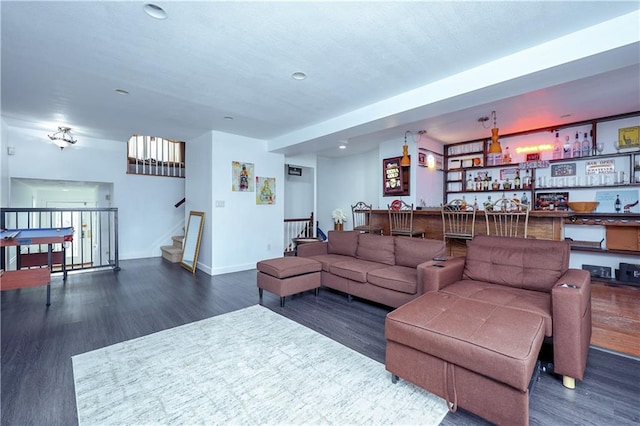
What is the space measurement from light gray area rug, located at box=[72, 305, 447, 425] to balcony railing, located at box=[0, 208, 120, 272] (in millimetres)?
3713

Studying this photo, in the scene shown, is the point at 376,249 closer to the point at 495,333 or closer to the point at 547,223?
the point at 547,223

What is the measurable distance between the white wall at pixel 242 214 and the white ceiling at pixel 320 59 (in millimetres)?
1124

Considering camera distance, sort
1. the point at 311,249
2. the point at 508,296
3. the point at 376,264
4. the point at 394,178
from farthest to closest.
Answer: the point at 394,178 < the point at 311,249 < the point at 376,264 < the point at 508,296

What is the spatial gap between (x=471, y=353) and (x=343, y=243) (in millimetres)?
2907

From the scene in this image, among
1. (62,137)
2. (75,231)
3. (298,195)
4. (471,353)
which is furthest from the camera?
(298,195)

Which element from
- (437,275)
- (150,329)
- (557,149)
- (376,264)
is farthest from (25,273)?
(557,149)

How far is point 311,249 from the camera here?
439cm

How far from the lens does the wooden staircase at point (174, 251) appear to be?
6.30 m

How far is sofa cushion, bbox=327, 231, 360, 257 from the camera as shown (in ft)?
14.1

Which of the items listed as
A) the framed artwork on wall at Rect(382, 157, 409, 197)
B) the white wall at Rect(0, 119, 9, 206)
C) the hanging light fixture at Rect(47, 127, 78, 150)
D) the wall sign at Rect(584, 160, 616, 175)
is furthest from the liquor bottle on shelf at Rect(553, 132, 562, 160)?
the white wall at Rect(0, 119, 9, 206)

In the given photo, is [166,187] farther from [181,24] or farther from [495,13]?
[495,13]

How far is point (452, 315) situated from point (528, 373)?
1.75ft

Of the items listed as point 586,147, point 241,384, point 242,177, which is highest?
point 586,147

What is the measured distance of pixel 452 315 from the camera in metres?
1.93
